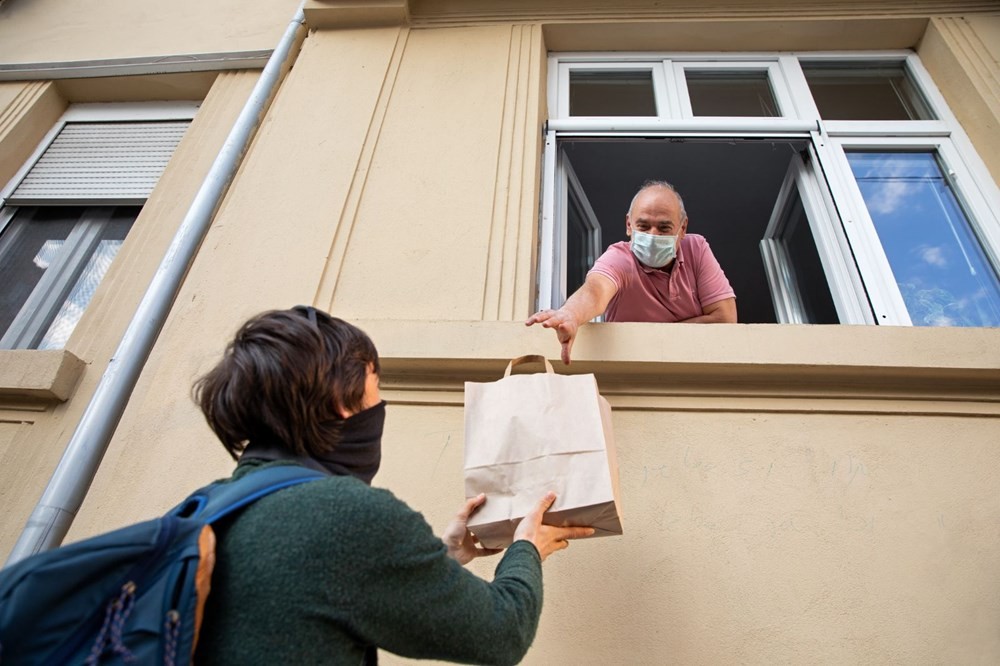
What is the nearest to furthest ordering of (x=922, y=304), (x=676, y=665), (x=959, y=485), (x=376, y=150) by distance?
(x=676, y=665) < (x=959, y=485) < (x=922, y=304) < (x=376, y=150)

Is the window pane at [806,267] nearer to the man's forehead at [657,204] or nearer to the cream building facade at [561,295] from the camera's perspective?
the cream building facade at [561,295]

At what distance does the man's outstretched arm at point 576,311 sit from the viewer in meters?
2.05

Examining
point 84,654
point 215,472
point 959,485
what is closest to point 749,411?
point 959,485

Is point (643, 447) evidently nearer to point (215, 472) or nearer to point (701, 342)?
point (701, 342)

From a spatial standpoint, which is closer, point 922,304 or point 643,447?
point 643,447

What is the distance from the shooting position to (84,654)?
903mm

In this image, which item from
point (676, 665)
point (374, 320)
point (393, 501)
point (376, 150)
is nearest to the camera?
point (393, 501)

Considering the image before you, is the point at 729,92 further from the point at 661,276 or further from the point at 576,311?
the point at 576,311

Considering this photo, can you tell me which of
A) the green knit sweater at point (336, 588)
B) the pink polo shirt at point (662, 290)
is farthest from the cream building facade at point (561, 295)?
the green knit sweater at point (336, 588)

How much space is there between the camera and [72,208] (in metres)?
3.96

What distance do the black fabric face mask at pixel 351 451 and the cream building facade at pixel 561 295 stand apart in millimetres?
814

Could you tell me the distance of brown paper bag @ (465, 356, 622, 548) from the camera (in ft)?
5.15

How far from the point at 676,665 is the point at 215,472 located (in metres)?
1.58

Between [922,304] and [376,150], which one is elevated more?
[376,150]
